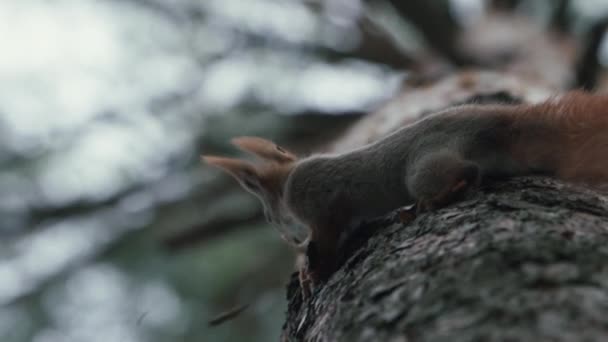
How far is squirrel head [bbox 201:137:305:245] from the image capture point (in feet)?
6.16

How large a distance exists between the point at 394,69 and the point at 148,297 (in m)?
1.70

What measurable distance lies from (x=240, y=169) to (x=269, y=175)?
0.09 metres

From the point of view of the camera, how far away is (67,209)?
126 inches

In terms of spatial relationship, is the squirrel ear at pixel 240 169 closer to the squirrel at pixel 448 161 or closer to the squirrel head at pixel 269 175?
the squirrel head at pixel 269 175

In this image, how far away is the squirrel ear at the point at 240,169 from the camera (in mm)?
1774

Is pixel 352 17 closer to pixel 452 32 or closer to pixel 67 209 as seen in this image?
pixel 452 32

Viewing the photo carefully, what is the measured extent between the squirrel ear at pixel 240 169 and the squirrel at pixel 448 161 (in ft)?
0.67

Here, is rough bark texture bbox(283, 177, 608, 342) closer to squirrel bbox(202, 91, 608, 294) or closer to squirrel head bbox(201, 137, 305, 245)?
squirrel bbox(202, 91, 608, 294)

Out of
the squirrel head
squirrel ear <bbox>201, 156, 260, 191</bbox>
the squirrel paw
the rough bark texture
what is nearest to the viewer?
the rough bark texture

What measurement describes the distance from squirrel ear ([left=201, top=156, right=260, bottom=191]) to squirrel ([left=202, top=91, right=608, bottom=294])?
20cm

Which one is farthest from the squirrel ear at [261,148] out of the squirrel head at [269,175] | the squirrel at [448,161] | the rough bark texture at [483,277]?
the rough bark texture at [483,277]

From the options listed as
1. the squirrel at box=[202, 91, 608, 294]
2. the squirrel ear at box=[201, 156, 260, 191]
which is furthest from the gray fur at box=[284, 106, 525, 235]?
the squirrel ear at box=[201, 156, 260, 191]

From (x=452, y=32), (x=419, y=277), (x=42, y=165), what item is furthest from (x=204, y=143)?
(x=419, y=277)

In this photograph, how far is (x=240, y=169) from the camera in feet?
6.08
